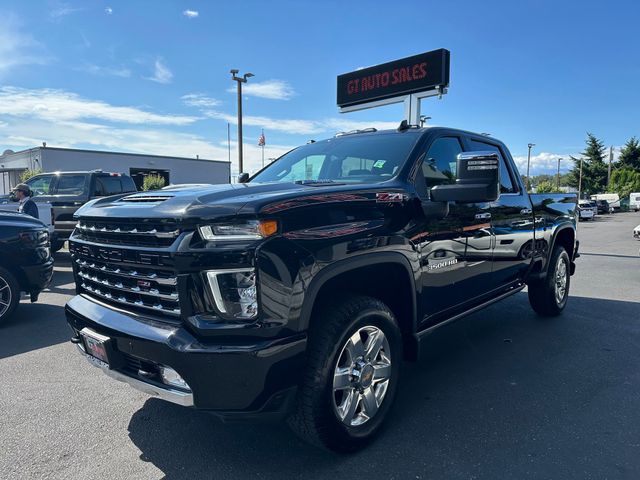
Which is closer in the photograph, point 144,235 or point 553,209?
point 144,235

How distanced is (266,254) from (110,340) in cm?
104

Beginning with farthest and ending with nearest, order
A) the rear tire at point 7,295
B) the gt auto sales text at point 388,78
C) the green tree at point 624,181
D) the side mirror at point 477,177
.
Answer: the green tree at point 624,181, the gt auto sales text at point 388,78, the rear tire at point 7,295, the side mirror at point 477,177

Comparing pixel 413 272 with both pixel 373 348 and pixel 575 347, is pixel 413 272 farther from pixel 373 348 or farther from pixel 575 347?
pixel 575 347

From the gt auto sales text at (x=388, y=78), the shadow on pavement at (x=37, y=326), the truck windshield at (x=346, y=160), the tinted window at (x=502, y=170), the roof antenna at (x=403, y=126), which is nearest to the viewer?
the truck windshield at (x=346, y=160)

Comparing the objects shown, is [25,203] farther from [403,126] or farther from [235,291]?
[235,291]

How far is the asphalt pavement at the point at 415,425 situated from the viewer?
100 inches

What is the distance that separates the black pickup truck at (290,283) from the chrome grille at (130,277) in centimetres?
1

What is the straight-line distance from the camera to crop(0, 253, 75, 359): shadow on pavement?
15.3ft

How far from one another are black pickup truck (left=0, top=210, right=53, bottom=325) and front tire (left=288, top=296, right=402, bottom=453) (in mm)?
4506

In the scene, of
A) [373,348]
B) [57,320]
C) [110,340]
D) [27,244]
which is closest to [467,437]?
[373,348]

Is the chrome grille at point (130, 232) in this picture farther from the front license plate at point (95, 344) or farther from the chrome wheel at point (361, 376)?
the chrome wheel at point (361, 376)

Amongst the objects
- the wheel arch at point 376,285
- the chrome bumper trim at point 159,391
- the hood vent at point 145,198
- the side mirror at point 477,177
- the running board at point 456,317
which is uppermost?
the side mirror at point 477,177

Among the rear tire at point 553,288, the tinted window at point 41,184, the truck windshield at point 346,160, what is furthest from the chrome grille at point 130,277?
the tinted window at point 41,184

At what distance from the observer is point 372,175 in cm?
327
